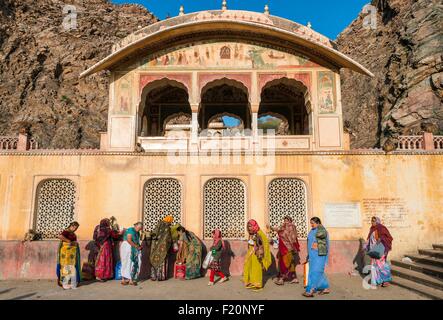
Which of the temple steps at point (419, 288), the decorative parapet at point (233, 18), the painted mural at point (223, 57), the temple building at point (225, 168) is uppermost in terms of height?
the decorative parapet at point (233, 18)

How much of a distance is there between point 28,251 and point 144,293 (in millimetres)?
4203

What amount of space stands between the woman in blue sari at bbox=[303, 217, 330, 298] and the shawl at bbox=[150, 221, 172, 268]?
11.7 feet

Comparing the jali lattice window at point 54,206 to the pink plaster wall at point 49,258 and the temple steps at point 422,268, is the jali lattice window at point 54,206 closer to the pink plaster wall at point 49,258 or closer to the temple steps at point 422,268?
the pink plaster wall at point 49,258

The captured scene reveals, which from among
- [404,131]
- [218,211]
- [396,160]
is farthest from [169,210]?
[404,131]

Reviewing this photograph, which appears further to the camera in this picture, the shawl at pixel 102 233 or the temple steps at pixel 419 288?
the shawl at pixel 102 233

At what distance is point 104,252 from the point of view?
28.9 feet

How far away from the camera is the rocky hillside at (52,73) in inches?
1204

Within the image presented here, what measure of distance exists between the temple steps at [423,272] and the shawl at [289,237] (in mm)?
2442

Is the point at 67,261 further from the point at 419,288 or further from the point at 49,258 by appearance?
the point at 419,288

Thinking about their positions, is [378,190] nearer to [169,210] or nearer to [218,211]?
[218,211]

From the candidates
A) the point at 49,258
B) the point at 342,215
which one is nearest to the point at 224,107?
the point at 342,215

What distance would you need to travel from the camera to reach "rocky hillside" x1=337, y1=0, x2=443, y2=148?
2150cm

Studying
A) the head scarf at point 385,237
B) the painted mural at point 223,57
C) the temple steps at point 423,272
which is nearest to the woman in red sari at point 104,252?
the painted mural at point 223,57

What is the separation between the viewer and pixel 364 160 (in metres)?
10.4
